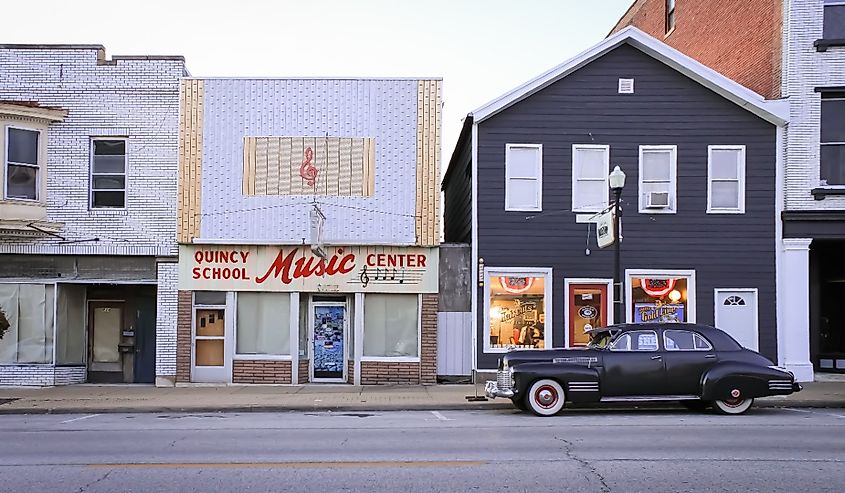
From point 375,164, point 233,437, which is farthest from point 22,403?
point 375,164

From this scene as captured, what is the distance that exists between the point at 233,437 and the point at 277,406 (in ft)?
14.2

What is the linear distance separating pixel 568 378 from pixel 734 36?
14091mm

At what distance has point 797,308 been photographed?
20.2 m

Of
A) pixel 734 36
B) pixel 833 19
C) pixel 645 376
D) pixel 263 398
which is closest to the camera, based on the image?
pixel 645 376

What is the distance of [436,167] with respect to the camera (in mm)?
20406

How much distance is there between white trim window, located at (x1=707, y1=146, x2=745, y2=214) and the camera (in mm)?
20500

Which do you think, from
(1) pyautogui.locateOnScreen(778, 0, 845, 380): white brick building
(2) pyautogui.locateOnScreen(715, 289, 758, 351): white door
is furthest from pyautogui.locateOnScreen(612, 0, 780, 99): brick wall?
(2) pyautogui.locateOnScreen(715, 289, 758, 351): white door

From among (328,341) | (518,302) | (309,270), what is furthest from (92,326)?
(518,302)

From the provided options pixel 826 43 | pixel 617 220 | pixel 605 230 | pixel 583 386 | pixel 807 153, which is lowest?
pixel 583 386

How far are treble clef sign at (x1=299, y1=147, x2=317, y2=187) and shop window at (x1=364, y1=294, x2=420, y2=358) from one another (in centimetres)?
303

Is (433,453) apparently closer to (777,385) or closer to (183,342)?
(777,385)

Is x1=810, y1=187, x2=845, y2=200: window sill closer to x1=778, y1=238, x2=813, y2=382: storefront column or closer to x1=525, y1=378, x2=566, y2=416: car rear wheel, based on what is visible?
x1=778, y1=238, x2=813, y2=382: storefront column

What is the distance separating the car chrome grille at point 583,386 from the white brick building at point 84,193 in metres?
10.3

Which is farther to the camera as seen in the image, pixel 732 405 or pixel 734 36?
pixel 734 36
